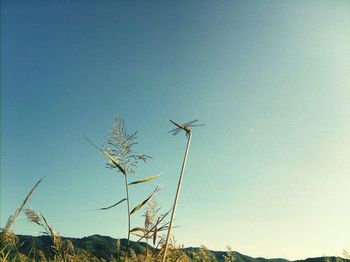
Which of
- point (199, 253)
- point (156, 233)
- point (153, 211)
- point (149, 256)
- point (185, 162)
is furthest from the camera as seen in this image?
point (199, 253)

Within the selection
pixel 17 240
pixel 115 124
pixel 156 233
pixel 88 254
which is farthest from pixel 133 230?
pixel 88 254

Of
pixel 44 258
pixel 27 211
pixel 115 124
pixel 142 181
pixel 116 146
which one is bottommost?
pixel 44 258

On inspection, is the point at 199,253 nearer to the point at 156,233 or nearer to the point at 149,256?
the point at 149,256

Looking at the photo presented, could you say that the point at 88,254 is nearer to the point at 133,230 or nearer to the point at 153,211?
the point at 153,211

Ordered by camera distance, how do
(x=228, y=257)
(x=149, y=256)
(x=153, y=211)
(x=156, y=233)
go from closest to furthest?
1. (x=156, y=233)
2. (x=149, y=256)
3. (x=153, y=211)
4. (x=228, y=257)

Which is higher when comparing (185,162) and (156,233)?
(185,162)

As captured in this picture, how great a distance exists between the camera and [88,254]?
469cm

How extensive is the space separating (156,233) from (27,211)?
1.59 m

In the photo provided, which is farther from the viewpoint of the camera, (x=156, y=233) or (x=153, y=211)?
(x=153, y=211)

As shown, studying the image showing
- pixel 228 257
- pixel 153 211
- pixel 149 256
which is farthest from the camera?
pixel 228 257

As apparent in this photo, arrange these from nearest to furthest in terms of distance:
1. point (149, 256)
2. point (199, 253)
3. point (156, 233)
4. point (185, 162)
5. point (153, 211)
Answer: point (185, 162) → point (156, 233) → point (149, 256) → point (153, 211) → point (199, 253)

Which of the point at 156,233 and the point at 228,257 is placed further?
the point at 228,257

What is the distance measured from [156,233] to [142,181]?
1.61ft

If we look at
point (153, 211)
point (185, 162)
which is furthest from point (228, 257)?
point (185, 162)
